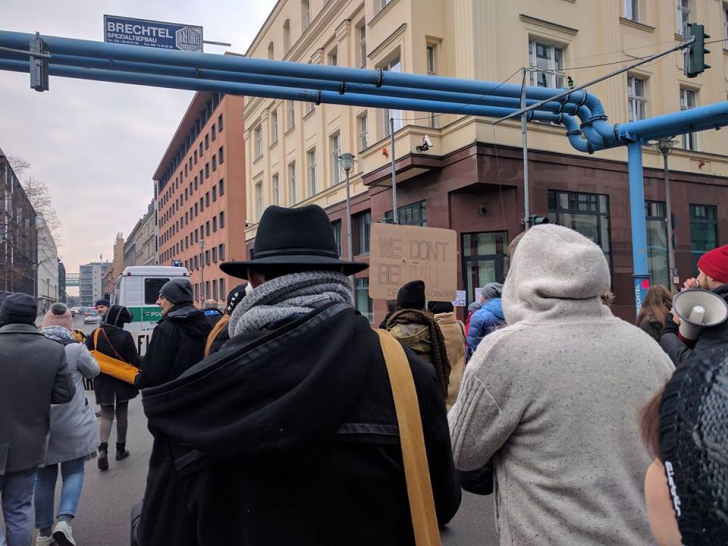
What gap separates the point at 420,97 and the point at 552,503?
9.65 meters

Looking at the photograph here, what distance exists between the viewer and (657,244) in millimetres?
18109

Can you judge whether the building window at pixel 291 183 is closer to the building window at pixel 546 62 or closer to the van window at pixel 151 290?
the van window at pixel 151 290

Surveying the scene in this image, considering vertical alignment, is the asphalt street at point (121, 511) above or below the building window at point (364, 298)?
below

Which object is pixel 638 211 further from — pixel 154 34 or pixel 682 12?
pixel 682 12

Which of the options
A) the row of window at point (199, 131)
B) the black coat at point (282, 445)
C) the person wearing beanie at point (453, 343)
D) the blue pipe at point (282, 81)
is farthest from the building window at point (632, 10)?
the row of window at point (199, 131)

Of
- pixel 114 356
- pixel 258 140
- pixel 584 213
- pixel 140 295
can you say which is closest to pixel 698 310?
pixel 114 356

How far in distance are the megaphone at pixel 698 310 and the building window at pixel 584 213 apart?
13.7 m

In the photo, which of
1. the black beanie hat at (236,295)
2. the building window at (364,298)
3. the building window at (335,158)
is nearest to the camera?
the black beanie hat at (236,295)

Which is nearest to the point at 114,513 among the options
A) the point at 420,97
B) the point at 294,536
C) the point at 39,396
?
the point at 39,396

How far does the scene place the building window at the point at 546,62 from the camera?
53.1 feet

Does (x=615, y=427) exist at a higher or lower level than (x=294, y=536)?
higher

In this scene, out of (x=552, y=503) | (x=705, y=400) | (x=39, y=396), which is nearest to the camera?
(x=705, y=400)

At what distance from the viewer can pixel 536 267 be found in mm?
1913

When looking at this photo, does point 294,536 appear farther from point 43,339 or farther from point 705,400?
point 43,339
